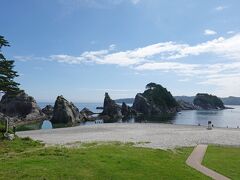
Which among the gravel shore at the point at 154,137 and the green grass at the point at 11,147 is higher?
the green grass at the point at 11,147

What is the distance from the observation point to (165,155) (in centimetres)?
2853

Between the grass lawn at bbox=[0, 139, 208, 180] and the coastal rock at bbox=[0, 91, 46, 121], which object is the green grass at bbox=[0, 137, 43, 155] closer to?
the grass lawn at bbox=[0, 139, 208, 180]

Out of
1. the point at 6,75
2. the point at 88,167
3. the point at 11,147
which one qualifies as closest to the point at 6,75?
the point at 6,75

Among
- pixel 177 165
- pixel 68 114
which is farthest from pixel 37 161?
pixel 68 114

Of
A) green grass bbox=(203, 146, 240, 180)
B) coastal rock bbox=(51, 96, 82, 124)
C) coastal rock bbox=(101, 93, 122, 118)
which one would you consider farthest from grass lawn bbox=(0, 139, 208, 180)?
coastal rock bbox=(101, 93, 122, 118)

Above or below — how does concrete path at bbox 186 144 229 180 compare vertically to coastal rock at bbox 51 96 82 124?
below

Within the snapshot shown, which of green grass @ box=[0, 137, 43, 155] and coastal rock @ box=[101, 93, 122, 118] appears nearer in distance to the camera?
green grass @ box=[0, 137, 43, 155]

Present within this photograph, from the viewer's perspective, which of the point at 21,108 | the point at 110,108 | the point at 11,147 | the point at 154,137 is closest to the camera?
the point at 11,147

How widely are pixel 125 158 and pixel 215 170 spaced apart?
6538 millimetres

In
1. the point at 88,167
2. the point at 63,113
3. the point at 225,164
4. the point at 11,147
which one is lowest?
the point at 225,164

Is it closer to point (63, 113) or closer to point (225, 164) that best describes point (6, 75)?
point (225, 164)

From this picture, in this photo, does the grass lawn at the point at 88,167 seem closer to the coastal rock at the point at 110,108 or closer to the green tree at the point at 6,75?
the green tree at the point at 6,75

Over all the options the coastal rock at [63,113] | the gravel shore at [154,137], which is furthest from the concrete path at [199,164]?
the coastal rock at [63,113]

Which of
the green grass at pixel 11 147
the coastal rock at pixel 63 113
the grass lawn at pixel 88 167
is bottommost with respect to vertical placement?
the grass lawn at pixel 88 167
